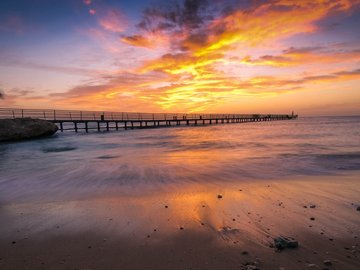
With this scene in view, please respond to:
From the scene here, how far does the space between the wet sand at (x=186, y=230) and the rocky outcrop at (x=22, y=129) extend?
1975cm

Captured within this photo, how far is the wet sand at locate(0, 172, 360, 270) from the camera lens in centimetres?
307

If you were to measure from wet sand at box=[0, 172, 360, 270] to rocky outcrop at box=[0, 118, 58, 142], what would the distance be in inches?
778

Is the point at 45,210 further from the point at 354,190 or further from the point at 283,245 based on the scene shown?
the point at 354,190

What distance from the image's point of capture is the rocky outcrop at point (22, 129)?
2215 cm

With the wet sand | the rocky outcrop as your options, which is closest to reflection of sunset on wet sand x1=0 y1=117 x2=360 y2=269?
the wet sand

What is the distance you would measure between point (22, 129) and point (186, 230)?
23.9 m

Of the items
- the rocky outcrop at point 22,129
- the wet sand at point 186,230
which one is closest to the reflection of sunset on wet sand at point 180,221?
the wet sand at point 186,230

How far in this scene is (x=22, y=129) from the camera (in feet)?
76.6

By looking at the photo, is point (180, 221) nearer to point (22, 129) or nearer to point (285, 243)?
point (285, 243)

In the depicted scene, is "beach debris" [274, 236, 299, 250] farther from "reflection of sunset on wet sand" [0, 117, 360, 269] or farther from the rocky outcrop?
the rocky outcrop

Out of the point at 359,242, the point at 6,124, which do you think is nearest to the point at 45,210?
the point at 359,242

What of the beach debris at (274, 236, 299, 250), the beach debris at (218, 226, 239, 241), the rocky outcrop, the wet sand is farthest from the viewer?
the rocky outcrop

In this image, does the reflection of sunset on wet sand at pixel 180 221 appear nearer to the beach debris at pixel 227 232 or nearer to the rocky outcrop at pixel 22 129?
the beach debris at pixel 227 232

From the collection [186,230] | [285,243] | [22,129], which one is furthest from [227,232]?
[22,129]
